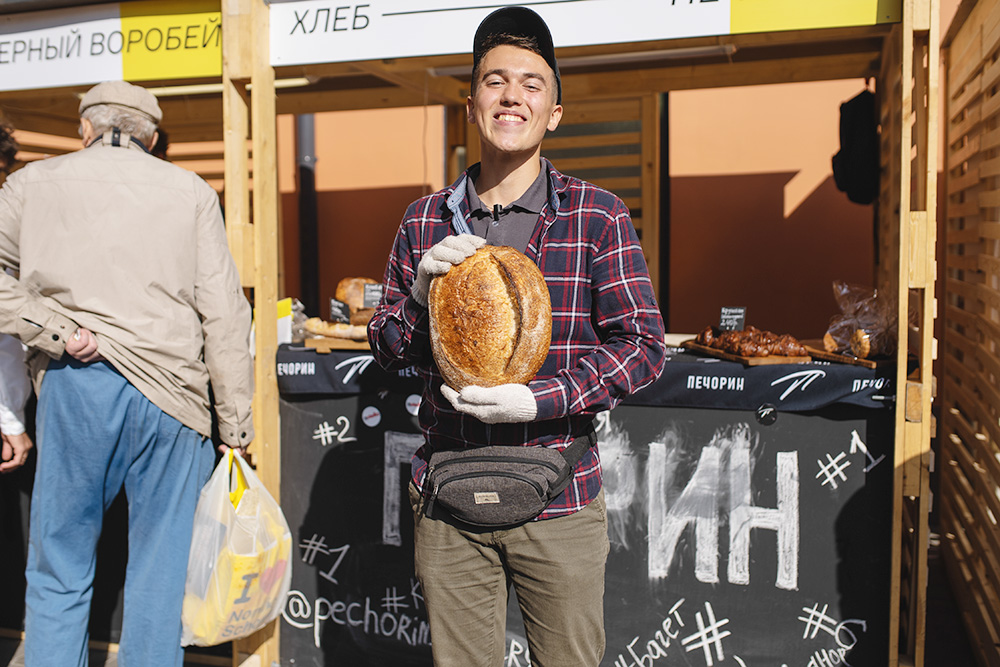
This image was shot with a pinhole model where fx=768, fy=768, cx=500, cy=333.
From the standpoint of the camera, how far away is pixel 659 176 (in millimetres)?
5176

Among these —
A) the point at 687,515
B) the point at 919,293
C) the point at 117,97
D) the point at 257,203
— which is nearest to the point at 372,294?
the point at 257,203

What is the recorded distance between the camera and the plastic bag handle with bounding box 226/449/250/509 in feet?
9.00

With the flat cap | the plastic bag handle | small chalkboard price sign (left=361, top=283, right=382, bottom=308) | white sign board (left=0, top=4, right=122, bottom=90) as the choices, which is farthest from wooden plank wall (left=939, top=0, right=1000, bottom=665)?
white sign board (left=0, top=4, right=122, bottom=90)

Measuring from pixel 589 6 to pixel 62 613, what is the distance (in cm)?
281

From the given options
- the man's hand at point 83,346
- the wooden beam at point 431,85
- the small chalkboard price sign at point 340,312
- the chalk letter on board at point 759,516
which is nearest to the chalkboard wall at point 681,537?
the chalk letter on board at point 759,516

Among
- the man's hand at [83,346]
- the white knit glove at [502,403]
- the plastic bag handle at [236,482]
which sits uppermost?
the man's hand at [83,346]

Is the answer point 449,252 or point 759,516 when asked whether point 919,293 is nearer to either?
point 759,516

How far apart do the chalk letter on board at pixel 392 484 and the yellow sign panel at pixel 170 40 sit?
170 cm

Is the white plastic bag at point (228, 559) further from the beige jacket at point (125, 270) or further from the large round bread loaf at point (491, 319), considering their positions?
the large round bread loaf at point (491, 319)

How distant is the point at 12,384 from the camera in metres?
2.81

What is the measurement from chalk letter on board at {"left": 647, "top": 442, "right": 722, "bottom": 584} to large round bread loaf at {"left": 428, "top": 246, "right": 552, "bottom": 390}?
1.46 meters

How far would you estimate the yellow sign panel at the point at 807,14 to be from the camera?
260cm

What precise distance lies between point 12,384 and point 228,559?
3.40 ft

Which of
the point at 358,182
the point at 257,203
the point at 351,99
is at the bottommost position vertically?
the point at 257,203
